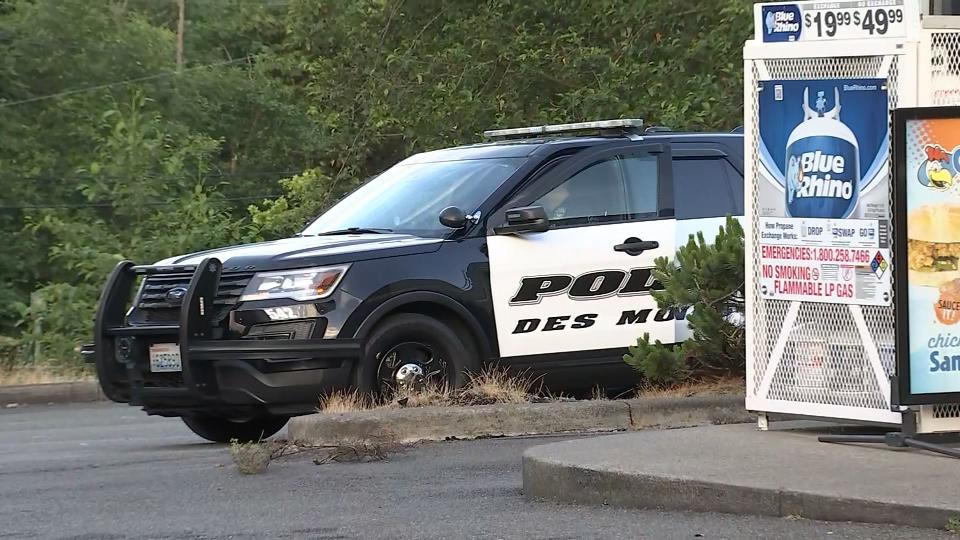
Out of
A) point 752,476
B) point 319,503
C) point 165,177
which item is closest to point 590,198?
point 319,503

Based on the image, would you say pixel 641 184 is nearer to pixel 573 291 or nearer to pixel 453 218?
pixel 573 291

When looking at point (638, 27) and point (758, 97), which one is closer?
point (758, 97)

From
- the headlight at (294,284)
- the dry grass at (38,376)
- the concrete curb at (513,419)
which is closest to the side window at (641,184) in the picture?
the concrete curb at (513,419)

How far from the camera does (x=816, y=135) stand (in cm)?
825

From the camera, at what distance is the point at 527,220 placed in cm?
1029

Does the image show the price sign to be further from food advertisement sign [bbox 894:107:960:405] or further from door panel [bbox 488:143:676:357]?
door panel [bbox 488:143:676:357]

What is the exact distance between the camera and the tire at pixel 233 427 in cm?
1089

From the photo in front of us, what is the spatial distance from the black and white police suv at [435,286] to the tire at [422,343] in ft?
0.04

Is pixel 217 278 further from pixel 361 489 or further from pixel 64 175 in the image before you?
pixel 64 175

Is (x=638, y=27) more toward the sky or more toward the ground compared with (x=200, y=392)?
more toward the sky

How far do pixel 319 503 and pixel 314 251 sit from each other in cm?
260

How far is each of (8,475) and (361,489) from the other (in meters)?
2.36

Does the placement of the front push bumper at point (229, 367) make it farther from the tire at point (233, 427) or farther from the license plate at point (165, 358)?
the tire at point (233, 427)

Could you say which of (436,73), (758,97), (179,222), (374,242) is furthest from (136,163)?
(758,97)
